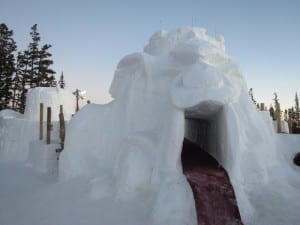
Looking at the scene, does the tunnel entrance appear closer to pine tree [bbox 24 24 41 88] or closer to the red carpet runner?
the red carpet runner

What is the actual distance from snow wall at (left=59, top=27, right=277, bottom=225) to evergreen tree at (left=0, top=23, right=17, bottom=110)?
18.9 meters

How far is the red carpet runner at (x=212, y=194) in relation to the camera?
15.4ft

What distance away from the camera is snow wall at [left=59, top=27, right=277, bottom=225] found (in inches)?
214

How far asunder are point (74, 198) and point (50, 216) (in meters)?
0.80

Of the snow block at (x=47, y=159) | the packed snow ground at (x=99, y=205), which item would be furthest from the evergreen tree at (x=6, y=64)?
the packed snow ground at (x=99, y=205)

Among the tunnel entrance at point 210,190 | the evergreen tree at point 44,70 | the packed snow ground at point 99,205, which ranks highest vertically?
the evergreen tree at point 44,70

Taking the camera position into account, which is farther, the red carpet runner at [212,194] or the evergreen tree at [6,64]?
the evergreen tree at [6,64]

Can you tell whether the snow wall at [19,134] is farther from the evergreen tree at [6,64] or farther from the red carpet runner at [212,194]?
the red carpet runner at [212,194]

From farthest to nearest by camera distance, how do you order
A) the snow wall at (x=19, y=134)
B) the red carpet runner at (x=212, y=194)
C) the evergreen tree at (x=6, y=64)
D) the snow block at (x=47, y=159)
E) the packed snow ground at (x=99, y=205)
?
1. the evergreen tree at (x=6, y=64)
2. the snow wall at (x=19, y=134)
3. the snow block at (x=47, y=159)
4. the packed snow ground at (x=99, y=205)
5. the red carpet runner at (x=212, y=194)

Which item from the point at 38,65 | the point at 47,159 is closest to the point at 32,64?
the point at 38,65

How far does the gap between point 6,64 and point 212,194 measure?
2422cm

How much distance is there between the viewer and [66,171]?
783cm

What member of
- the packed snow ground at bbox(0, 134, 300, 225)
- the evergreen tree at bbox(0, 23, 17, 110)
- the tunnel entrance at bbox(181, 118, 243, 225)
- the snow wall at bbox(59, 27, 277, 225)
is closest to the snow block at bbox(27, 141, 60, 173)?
the packed snow ground at bbox(0, 134, 300, 225)

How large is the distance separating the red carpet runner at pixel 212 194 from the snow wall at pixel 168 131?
0.16 m
